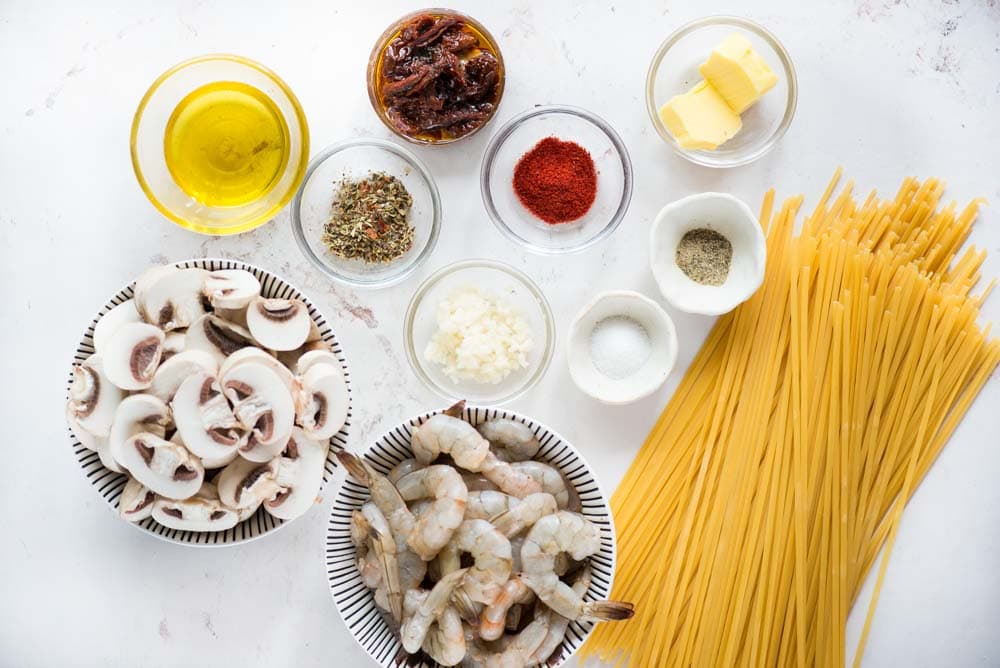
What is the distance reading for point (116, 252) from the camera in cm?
203

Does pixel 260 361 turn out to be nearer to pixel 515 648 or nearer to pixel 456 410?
pixel 456 410

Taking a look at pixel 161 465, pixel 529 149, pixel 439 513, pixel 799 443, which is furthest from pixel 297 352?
pixel 799 443

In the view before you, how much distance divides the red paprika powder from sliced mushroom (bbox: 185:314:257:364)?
78 centimetres

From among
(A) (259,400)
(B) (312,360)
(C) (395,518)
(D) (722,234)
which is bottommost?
(C) (395,518)

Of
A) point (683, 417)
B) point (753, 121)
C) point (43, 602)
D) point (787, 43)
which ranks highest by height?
point (787, 43)

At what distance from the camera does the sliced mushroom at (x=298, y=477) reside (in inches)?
63.9

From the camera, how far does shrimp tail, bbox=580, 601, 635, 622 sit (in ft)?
5.43

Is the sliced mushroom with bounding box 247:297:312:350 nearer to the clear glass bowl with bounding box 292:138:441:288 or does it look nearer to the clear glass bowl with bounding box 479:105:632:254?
the clear glass bowl with bounding box 292:138:441:288

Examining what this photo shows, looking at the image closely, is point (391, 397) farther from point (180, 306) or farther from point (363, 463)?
point (180, 306)

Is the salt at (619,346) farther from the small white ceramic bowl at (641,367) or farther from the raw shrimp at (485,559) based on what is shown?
the raw shrimp at (485,559)

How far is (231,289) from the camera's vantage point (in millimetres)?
1636

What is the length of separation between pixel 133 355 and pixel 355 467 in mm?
491

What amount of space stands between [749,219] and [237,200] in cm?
124

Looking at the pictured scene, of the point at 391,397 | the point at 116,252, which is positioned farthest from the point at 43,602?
the point at 391,397
